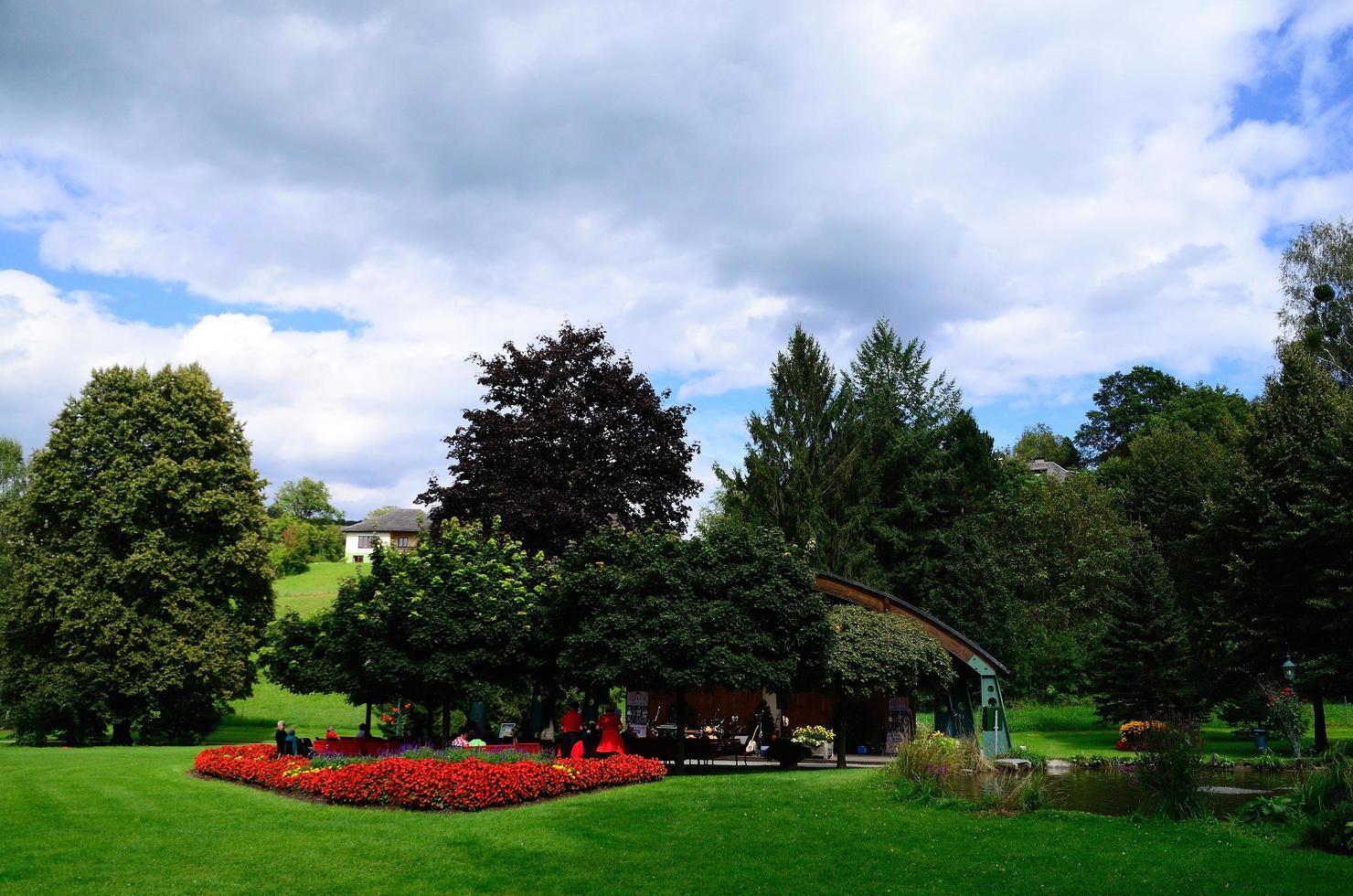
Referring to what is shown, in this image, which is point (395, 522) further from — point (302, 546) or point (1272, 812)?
point (1272, 812)

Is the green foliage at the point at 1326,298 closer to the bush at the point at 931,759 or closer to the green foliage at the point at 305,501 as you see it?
the bush at the point at 931,759

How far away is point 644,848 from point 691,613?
770 centimetres

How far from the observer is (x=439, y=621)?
2120cm

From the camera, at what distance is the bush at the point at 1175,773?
14008 mm

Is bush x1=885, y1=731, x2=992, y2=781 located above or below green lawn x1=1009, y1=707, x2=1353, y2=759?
above

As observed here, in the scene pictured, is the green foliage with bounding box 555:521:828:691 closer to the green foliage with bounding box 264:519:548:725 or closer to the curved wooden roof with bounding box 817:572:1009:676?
the green foliage with bounding box 264:519:548:725

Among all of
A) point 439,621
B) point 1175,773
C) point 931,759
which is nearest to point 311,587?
point 439,621

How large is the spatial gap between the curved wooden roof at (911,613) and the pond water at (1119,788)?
5.07m

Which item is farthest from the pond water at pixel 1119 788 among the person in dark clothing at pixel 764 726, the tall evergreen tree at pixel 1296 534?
the person in dark clothing at pixel 764 726

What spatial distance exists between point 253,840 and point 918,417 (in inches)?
1688

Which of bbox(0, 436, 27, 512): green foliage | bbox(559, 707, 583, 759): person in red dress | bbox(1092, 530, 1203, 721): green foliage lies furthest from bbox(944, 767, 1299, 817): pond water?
bbox(0, 436, 27, 512): green foliage

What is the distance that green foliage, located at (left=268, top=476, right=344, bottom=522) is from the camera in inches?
4857

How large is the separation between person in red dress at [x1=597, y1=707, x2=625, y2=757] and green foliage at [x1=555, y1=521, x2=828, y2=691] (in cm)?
83

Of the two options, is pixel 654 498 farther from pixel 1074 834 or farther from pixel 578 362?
pixel 1074 834
